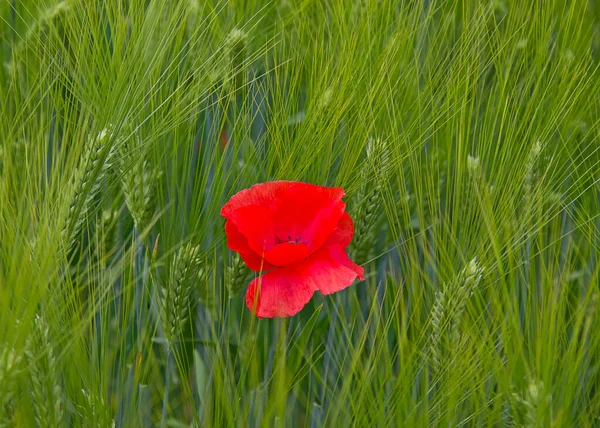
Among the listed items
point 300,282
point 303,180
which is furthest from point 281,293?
point 303,180

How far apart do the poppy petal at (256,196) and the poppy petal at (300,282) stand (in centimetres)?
6

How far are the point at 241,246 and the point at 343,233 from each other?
94 millimetres

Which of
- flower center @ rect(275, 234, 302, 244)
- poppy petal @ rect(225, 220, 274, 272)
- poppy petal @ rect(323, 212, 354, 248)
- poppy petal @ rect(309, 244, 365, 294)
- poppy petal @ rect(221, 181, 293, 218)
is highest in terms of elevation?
poppy petal @ rect(221, 181, 293, 218)

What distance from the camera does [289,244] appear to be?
0.77m

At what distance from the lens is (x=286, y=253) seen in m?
0.78

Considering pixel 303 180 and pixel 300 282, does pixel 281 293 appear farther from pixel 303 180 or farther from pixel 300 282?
pixel 303 180

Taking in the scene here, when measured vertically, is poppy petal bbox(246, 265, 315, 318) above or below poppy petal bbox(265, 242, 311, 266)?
below

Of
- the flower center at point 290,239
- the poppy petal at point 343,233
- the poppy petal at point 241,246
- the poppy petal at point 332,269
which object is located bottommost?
the flower center at point 290,239

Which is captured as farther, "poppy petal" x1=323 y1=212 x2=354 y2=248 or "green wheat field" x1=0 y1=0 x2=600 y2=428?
"poppy petal" x1=323 y1=212 x2=354 y2=248

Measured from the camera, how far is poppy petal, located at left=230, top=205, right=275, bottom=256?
76cm

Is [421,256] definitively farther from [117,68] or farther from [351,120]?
[117,68]

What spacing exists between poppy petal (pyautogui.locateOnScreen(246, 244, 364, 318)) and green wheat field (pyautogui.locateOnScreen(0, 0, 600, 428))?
36 millimetres

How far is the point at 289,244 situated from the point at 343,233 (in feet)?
0.20

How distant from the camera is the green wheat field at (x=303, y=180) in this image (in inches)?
27.5
